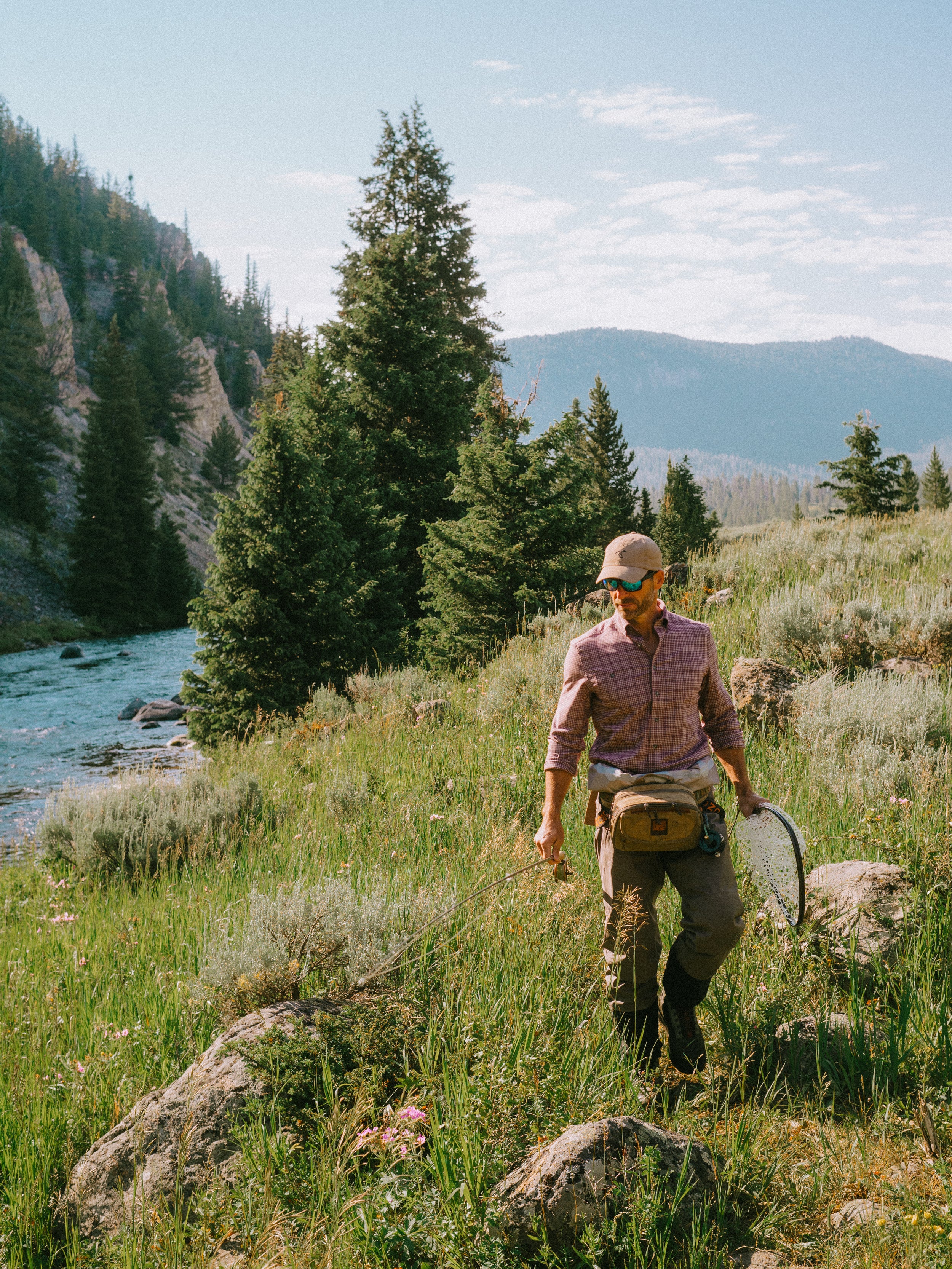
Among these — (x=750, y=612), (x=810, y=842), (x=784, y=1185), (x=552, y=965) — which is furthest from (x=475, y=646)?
(x=784, y=1185)

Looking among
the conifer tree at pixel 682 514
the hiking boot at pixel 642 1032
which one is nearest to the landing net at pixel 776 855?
the hiking boot at pixel 642 1032

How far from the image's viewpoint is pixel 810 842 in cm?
457

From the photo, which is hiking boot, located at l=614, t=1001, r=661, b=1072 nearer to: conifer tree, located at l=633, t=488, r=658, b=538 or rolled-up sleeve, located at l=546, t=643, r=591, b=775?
rolled-up sleeve, located at l=546, t=643, r=591, b=775

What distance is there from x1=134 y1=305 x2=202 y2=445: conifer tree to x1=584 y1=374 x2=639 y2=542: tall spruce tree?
3828 cm

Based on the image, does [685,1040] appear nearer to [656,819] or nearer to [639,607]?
[656,819]

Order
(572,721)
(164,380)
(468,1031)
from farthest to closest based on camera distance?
(164,380) < (572,721) < (468,1031)

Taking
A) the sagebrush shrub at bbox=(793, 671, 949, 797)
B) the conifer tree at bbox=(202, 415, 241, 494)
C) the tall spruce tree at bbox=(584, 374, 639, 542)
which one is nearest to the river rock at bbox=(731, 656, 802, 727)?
the sagebrush shrub at bbox=(793, 671, 949, 797)

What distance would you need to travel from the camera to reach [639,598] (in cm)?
323

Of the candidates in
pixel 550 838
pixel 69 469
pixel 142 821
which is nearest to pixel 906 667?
pixel 550 838

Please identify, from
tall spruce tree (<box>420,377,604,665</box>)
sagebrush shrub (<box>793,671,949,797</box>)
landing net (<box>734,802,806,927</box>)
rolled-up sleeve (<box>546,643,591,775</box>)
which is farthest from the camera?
tall spruce tree (<box>420,377,604,665</box>)

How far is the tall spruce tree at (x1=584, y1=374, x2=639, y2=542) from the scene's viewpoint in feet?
126

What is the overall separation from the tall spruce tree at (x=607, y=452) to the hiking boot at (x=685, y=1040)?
111 feet

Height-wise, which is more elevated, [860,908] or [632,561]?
[632,561]

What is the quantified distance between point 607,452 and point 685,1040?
39498 millimetres
